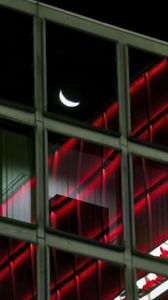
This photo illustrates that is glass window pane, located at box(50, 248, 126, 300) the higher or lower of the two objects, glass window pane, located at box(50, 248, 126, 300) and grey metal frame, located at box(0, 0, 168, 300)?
the lower

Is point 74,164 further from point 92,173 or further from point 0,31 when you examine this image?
point 0,31

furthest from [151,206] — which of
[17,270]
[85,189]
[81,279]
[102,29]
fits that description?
[102,29]

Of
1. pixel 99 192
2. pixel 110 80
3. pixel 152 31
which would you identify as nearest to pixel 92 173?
pixel 99 192

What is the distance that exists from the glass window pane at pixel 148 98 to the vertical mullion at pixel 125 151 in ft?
Answer: 0.56

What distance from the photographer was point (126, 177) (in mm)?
33312

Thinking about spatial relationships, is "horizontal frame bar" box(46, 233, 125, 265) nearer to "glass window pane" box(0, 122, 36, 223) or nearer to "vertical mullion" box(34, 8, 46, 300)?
"vertical mullion" box(34, 8, 46, 300)

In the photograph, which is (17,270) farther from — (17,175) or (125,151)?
(125,151)

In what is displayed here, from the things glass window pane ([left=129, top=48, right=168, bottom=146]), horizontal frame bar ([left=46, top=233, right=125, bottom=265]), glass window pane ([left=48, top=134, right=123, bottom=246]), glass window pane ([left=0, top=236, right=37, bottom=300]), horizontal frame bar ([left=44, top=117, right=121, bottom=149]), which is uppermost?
glass window pane ([left=129, top=48, right=168, bottom=146])

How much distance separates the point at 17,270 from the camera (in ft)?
102

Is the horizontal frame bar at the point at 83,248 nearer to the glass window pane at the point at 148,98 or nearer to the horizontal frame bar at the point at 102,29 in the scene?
the glass window pane at the point at 148,98

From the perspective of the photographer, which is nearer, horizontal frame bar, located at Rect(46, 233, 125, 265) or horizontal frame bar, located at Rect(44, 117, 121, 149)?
horizontal frame bar, located at Rect(46, 233, 125, 265)

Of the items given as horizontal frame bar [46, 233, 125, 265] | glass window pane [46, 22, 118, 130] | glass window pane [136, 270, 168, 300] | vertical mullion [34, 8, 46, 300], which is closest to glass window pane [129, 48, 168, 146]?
glass window pane [46, 22, 118, 130]

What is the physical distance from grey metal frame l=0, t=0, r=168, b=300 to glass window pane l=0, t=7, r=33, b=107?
0.51ft

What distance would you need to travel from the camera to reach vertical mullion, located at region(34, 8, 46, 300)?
103 feet
